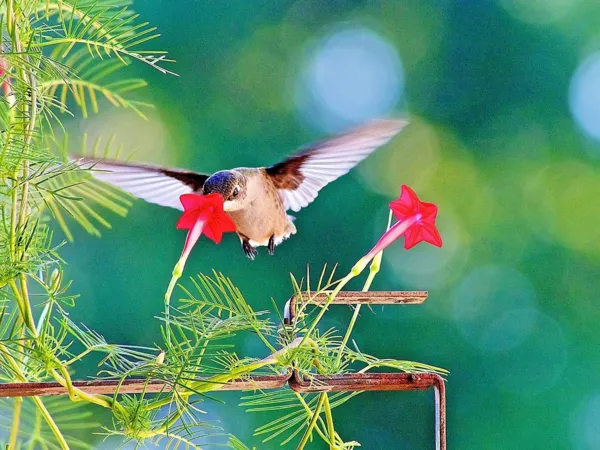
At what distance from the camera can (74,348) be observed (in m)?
2.25

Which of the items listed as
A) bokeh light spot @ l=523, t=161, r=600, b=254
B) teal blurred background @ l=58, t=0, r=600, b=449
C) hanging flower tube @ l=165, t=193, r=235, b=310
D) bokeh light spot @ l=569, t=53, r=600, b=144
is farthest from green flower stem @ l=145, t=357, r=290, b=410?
bokeh light spot @ l=569, t=53, r=600, b=144

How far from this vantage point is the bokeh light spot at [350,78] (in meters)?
2.30

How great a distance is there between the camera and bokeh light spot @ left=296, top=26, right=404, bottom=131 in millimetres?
2303

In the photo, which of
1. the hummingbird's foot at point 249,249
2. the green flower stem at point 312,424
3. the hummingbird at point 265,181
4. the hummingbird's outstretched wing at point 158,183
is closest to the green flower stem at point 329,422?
the green flower stem at point 312,424

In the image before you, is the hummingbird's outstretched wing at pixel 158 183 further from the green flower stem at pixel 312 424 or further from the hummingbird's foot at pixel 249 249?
the green flower stem at pixel 312 424

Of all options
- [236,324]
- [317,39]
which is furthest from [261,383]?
[317,39]

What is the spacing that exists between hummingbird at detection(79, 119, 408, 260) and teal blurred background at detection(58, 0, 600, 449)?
0.82m

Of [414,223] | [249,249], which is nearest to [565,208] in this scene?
[249,249]

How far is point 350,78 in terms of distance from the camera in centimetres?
250

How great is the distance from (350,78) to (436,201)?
1.97 feet

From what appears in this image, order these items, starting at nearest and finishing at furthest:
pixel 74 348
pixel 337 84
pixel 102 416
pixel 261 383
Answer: pixel 261 383
pixel 102 416
pixel 74 348
pixel 337 84

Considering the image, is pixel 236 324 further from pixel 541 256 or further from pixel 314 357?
pixel 541 256

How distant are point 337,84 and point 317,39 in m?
0.17

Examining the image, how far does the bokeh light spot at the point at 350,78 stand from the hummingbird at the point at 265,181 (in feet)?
3.61
